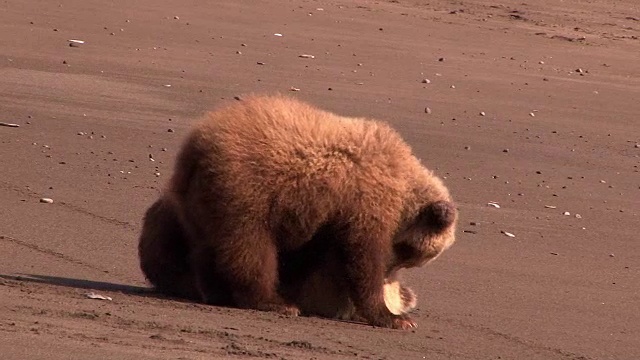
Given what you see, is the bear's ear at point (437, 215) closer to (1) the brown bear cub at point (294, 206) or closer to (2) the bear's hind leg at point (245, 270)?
(1) the brown bear cub at point (294, 206)

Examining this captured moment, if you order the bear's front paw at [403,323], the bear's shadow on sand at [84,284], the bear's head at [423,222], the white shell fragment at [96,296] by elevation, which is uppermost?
the bear's head at [423,222]

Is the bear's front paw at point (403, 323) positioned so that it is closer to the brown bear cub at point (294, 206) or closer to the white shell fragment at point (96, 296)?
the brown bear cub at point (294, 206)

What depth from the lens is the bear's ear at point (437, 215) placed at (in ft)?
24.5

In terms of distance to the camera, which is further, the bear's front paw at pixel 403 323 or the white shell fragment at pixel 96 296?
the bear's front paw at pixel 403 323

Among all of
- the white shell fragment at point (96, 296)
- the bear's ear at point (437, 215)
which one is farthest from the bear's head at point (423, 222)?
the white shell fragment at point (96, 296)

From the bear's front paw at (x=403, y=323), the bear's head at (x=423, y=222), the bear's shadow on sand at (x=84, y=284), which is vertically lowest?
the bear's shadow on sand at (x=84, y=284)

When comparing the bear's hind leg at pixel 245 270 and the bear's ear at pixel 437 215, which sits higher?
the bear's ear at pixel 437 215

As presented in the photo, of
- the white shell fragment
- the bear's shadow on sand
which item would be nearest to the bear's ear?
the bear's shadow on sand

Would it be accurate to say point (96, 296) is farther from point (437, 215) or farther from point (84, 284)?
point (437, 215)

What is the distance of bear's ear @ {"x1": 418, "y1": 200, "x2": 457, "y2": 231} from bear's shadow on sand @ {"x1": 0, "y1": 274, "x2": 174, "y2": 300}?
142 centimetres

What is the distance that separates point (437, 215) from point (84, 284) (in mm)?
1909

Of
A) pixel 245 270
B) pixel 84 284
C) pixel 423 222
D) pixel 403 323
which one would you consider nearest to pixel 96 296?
pixel 84 284

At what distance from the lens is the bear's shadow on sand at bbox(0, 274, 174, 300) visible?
7512 millimetres

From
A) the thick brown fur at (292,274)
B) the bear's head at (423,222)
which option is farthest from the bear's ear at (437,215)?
the thick brown fur at (292,274)
